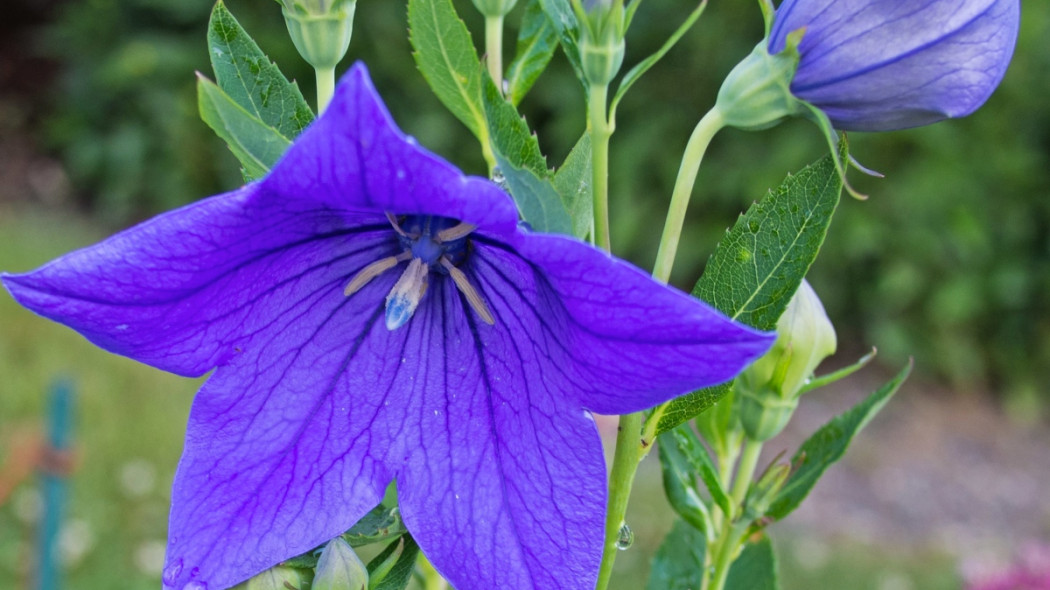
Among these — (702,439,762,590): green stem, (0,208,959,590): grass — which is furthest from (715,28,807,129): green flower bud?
(0,208,959,590): grass

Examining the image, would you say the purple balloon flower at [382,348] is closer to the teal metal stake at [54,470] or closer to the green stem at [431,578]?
the green stem at [431,578]

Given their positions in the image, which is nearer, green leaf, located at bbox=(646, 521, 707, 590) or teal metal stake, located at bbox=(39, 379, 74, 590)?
green leaf, located at bbox=(646, 521, 707, 590)

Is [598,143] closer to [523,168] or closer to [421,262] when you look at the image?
[523,168]

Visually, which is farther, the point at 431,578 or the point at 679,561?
the point at 679,561

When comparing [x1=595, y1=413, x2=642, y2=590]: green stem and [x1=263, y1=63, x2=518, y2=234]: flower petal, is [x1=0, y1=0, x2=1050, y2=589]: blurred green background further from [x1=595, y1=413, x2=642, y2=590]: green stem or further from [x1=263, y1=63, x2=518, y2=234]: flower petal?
[x1=263, y1=63, x2=518, y2=234]: flower petal

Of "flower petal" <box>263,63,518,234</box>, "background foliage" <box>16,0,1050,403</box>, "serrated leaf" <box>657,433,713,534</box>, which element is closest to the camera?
"flower petal" <box>263,63,518,234</box>

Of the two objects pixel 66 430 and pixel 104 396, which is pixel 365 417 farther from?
pixel 104 396

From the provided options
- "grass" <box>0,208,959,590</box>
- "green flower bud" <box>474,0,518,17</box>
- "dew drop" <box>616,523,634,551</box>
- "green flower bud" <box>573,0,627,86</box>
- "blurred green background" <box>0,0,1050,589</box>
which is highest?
"blurred green background" <box>0,0,1050,589</box>

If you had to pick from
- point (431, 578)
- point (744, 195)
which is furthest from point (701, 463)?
point (744, 195)
